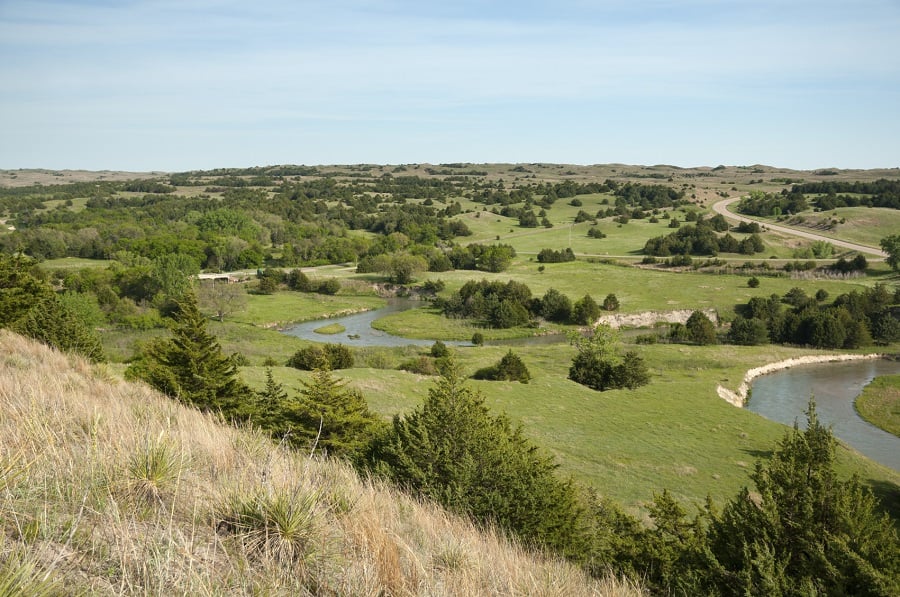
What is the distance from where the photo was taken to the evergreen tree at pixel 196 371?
2016cm

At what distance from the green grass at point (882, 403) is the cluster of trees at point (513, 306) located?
81.3 ft

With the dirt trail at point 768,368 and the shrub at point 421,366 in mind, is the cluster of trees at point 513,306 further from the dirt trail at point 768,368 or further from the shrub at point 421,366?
the shrub at point 421,366

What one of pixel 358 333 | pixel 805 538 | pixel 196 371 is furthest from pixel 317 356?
pixel 805 538

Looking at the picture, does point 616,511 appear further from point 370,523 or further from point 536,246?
point 536,246

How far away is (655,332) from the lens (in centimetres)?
5769

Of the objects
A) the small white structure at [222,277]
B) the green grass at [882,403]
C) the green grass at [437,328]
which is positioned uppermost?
the small white structure at [222,277]

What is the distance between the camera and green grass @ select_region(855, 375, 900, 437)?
33562 mm

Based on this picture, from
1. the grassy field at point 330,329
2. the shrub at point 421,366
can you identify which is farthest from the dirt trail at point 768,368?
the grassy field at point 330,329

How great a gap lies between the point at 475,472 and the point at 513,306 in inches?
1938

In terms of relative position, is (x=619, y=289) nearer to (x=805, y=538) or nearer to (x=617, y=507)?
(x=617, y=507)

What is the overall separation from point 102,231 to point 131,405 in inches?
4284

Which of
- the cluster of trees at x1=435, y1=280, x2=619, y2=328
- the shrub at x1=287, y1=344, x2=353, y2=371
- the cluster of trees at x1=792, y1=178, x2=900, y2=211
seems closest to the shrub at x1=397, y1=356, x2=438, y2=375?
the shrub at x1=287, y1=344, x2=353, y2=371

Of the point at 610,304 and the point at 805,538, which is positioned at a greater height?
the point at 805,538

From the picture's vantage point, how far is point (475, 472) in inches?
473
